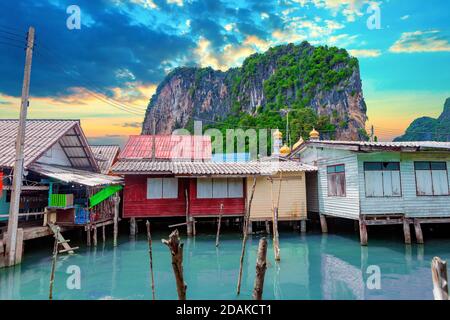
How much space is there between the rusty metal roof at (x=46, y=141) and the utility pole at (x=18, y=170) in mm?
1624

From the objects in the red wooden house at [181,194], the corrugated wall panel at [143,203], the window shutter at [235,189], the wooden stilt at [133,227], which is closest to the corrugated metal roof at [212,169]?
the red wooden house at [181,194]

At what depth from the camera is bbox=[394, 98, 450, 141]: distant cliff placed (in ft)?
177

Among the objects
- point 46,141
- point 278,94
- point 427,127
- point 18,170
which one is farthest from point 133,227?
point 427,127

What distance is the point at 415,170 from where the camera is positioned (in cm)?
1226

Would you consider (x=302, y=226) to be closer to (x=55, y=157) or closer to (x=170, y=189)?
(x=170, y=189)

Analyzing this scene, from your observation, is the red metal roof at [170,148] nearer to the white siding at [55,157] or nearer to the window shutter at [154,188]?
the white siding at [55,157]

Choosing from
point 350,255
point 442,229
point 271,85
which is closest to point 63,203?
point 350,255

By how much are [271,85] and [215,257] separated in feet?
182

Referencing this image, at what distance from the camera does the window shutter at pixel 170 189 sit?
50.7ft

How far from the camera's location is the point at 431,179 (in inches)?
483

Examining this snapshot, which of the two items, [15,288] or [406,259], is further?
[406,259]

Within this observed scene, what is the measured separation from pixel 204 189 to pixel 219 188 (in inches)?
32.4

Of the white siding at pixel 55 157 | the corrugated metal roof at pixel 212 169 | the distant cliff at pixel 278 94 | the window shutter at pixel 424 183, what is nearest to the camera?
the window shutter at pixel 424 183

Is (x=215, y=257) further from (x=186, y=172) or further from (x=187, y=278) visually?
(x=186, y=172)
